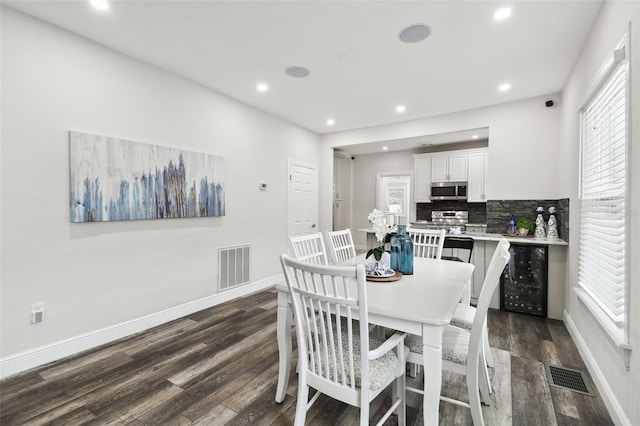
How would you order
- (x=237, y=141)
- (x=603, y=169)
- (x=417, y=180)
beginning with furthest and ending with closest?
(x=417, y=180) → (x=237, y=141) → (x=603, y=169)

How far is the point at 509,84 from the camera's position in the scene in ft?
11.6

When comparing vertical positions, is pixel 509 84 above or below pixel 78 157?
above

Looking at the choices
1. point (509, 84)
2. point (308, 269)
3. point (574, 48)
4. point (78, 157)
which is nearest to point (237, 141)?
point (78, 157)

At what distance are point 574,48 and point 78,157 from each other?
4663 mm

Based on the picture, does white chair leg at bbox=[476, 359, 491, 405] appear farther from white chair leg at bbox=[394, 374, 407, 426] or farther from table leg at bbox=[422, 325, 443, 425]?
table leg at bbox=[422, 325, 443, 425]

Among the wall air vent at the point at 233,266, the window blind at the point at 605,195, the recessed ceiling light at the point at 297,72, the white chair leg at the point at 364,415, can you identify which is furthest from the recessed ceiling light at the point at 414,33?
the wall air vent at the point at 233,266

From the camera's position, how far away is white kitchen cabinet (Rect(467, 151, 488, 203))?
577 cm

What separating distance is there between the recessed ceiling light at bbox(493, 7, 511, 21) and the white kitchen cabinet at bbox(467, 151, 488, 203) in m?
3.89

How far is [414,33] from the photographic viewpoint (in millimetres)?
2518

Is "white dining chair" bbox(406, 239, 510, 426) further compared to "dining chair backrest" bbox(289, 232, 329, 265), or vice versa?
"dining chair backrest" bbox(289, 232, 329, 265)

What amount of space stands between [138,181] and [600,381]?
165 inches

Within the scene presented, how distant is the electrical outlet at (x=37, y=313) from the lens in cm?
234

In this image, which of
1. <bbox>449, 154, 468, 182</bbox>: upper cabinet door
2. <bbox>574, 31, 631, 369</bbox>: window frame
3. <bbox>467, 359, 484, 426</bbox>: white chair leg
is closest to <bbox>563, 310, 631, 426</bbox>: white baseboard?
<bbox>574, 31, 631, 369</bbox>: window frame

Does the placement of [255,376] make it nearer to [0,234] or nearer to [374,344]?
[374,344]
